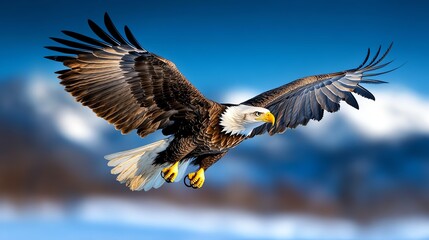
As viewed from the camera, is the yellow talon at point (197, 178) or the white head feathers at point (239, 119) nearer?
the white head feathers at point (239, 119)

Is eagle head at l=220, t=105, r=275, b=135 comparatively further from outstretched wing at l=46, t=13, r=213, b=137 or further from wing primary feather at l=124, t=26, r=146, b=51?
wing primary feather at l=124, t=26, r=146, b=51

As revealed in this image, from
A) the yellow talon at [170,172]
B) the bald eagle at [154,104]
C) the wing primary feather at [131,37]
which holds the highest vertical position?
the wing primary feather at [131,37]

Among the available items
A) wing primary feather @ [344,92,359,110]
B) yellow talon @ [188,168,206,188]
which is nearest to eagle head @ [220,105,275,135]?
yellow talon @ [188,168,206,188]

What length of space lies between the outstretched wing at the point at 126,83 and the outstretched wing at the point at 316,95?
1.58 metres

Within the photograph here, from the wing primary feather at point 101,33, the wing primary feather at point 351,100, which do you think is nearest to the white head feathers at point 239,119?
the wing primary feather at point 101,33

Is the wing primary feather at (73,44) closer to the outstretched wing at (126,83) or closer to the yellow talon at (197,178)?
the outstretched wing at (126,83)

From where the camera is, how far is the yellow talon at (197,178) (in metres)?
7.13

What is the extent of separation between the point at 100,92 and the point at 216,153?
4.55ft

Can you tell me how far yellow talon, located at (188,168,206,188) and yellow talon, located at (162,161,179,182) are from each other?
17cm

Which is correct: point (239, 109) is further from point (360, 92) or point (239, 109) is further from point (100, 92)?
point (360, 92)

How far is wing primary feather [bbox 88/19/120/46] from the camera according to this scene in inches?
250

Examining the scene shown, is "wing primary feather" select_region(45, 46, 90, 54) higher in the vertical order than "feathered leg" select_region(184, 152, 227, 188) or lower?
higher

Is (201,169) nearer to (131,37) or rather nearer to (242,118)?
(242,118)

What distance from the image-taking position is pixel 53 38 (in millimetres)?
6387
